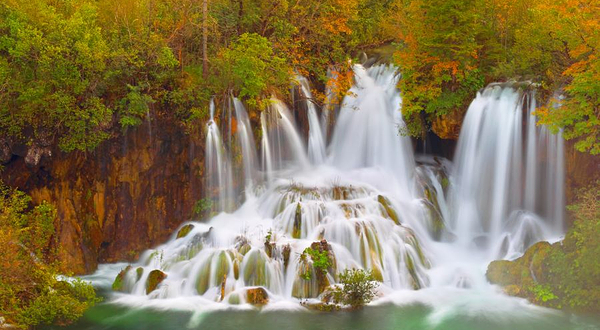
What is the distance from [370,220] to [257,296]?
4.32 metres

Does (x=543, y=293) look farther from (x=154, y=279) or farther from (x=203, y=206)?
(x=203, y=206)

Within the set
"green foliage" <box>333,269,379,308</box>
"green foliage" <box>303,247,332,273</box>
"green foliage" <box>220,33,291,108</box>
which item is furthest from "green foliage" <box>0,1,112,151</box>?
"green foliage" <box>333,269,379,308</box>

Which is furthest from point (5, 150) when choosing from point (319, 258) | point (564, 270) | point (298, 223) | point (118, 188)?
point (564, 270)

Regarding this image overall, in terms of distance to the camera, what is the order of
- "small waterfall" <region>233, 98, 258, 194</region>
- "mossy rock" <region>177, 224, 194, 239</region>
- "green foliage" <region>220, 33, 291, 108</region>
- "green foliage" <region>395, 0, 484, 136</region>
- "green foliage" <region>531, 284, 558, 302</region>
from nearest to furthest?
"green foliage" <region>531, 284, 558, 302</region>
"mossy rock" <region>177, 224, 194, 239</region>
"green foliage" <region>220, 33, 291, 108</region>
"small waterfall" <region>233, 98, 258, 194</region>
"green foliage" <region>395, 0, 484, 136</region>

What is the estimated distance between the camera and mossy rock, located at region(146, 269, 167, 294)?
45.6 ft

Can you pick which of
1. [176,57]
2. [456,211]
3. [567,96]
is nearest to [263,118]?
[176,57]

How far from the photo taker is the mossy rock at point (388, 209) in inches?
642

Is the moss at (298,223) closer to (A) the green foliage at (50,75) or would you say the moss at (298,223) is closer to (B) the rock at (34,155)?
(A) the green foliage at (50,75)

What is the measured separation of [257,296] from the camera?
13148 mm

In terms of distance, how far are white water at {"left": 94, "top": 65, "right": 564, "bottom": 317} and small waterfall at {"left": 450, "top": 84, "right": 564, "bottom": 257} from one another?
0.12 ft

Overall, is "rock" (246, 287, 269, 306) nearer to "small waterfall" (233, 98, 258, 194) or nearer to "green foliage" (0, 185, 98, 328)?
"green foliage" (0, 185, 98, 328)

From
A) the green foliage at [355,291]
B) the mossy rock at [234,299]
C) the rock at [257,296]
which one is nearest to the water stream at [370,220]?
the mossy rock at [234,299]

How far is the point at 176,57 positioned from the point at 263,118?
13.6 ft

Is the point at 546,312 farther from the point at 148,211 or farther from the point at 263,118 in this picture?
the point at 148,211
